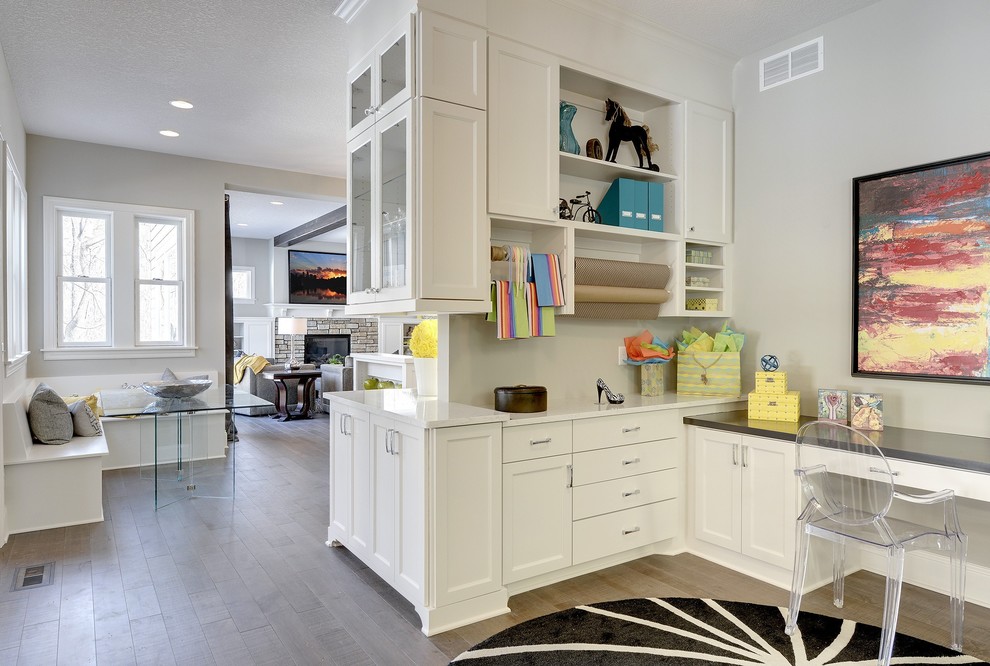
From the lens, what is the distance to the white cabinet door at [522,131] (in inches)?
115

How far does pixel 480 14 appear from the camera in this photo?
2.85 metres

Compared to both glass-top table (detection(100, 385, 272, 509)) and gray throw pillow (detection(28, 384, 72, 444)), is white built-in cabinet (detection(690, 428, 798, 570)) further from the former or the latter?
gray throw pillow (detection(28, 384, 72, 444))

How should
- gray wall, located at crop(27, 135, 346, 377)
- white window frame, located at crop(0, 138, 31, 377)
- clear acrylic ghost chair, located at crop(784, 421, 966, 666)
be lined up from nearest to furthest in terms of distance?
clear acrylic ghost chair, located at crop(784, 421, 966, 666) → white window frame, located at crop(0, 138, 31, 377) → gray wall, located at crop(27, 135, 346, 377)

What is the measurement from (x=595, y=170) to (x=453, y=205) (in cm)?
112

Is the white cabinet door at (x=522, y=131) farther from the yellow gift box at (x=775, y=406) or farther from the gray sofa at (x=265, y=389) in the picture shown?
the gray sofa at (x=265, y=389)

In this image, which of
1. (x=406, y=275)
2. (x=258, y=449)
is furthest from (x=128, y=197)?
→ (x=406, y=275)

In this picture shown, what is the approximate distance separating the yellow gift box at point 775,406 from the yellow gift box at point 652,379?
0.51 metres

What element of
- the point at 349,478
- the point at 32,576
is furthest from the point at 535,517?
the point at 32,576

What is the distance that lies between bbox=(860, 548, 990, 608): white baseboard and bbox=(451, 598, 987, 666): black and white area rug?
2.09 ft

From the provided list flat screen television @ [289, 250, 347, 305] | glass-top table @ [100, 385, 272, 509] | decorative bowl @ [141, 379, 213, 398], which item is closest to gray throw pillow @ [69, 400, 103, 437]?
glass-top table @ [100, 385, 272, 509]

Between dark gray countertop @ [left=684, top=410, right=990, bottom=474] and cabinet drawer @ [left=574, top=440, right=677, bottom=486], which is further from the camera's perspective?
cabinet drawer @ [left=574, top=440, right=677, bottom=486]

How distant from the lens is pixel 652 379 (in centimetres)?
366

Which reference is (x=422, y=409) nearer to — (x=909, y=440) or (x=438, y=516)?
(x=438, y=516)

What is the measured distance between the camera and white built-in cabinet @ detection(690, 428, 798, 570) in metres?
2.97
